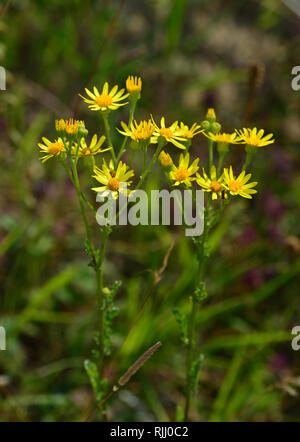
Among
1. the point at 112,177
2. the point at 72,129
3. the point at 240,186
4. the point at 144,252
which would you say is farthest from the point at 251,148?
the point at 144,252

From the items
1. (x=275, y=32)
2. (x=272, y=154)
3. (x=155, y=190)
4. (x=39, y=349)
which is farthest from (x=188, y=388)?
(x=275, y=32)

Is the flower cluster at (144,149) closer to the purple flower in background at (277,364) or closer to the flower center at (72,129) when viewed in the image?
the flower center at (72,129)

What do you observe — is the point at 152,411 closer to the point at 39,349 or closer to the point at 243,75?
the point at 39,349

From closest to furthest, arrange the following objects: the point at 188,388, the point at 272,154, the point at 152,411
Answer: the point at 188,388 → the point at 152,411 → the point at 272,154

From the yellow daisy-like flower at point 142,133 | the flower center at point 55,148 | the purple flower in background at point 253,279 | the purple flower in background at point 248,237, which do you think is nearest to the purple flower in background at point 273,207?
the purple flower in background at point 248,237

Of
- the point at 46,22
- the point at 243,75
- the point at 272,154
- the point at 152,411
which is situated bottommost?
the point at 152,411

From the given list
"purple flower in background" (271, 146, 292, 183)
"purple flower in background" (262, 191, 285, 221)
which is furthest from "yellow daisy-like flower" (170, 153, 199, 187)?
"purple flower in background" (271, 146, 292, 183)

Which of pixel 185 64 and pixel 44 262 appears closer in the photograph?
pixel 44 262
